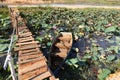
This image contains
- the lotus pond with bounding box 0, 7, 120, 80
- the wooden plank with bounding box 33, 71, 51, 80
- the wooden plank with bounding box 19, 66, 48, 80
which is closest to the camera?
the wooden plank with bounding box 19, 66, 48, 80

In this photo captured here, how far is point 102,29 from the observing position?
74.8 feet

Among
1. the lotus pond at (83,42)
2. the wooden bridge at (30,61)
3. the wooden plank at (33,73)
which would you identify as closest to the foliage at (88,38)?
the lotus pond at (83,42)

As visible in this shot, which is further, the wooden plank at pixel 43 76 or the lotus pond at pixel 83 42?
the lotus pond at pixel 83 42

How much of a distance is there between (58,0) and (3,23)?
97.7ft

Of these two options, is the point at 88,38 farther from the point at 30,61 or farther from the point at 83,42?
the point at 30,61

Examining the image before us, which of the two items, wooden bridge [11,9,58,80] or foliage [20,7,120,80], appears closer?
wooden bridge [11,9,58,80]

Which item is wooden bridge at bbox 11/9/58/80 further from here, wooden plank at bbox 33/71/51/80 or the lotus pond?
the lotus pond

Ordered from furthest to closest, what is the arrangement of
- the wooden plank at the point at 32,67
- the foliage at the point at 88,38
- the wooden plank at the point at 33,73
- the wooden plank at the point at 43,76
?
1. the foliage at the point at 88,38
2. the wooden plank at the point at 32,67
3. the wooden plank at the point at 43,76
4. the wooden plank at the point at 33,73

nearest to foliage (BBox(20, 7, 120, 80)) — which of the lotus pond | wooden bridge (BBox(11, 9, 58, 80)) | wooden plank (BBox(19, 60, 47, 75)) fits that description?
the lotus pond

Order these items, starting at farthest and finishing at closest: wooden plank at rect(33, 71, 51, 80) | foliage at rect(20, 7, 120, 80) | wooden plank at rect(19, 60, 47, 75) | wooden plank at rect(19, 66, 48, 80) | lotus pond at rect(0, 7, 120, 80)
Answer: foliage at rect(20, 7, 120, 80) → lotus pond at rect(0, 7, 120, 80) → wooden plank at rect(19, 60, 47, 75) → wooden plank at rect(33, 71, 51, 80) → wooden plank at rect(19, 66, 48, 80)

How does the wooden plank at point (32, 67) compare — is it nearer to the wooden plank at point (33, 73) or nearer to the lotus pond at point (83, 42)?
the wooden plank at point (33, 73)

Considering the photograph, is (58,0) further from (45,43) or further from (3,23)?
(45,43)

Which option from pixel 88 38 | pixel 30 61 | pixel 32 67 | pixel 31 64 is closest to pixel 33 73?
pixel 32 67

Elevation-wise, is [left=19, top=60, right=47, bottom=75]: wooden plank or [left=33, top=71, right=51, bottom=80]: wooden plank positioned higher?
[left=19, top=60, right=47, bottom=75]: wooden plank
